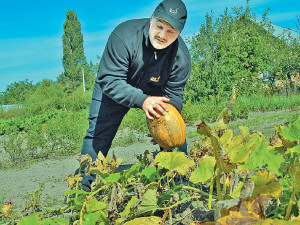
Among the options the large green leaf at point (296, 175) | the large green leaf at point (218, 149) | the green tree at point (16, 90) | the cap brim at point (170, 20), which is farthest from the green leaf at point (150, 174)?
the green tree at point (16, 90)

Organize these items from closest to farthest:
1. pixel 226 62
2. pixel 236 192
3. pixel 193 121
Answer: pixel 236 192 → pixel 193 121 → pixel 226 62

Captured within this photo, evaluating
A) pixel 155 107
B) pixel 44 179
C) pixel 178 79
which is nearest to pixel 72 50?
pixel 44 179

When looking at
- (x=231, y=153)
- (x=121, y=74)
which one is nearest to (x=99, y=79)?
(x=121, y=74)

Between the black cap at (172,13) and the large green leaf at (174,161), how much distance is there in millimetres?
1359

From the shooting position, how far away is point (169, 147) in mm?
2160

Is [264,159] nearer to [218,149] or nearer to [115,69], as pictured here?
[218,149]

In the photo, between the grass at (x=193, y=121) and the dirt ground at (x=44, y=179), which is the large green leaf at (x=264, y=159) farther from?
the grass at (x=193, y=121)

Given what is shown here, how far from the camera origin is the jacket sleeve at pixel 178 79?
309 cm

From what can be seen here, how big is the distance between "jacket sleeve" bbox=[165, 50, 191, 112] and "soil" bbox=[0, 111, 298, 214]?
1.28 metres

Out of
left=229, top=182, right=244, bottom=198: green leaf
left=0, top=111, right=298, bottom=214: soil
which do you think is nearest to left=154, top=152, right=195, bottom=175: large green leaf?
left=229, top=182, right=244, bottom=198: green leaf

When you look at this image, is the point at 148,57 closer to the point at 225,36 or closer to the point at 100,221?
the point at 100,221

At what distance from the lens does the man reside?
8.34 ft

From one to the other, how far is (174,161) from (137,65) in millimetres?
1689

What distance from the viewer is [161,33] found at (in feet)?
8.59
